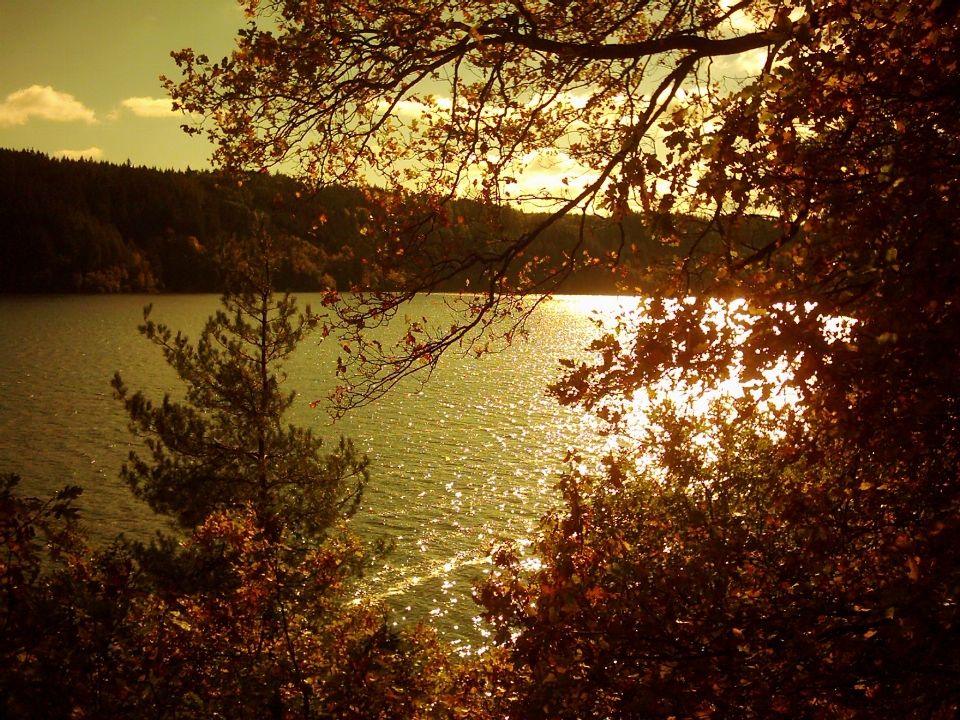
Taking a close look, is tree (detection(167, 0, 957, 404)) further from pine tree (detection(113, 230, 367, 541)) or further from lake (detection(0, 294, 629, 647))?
pine tree (detection(113, 230, 367, 541))

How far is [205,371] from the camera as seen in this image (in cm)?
1566

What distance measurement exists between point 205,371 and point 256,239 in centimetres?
283

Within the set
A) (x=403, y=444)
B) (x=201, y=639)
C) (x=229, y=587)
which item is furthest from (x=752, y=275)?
(x=403, y=444)

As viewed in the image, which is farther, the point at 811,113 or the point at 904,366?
the point at 811,113

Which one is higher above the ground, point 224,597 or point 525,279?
point 525,279

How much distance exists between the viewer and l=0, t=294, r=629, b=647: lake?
74.9 ft

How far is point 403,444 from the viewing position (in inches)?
1367

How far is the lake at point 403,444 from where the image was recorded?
22.8 m

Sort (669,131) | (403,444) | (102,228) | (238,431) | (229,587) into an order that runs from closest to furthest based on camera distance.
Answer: (669,131) < (229,587) < (238,431) < (403,444) < (102,228)

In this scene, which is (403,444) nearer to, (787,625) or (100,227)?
(787,625)

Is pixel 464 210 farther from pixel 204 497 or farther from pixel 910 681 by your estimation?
pixel 204 497

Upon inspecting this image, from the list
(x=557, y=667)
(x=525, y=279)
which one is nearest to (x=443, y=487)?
(x=525, y=279)

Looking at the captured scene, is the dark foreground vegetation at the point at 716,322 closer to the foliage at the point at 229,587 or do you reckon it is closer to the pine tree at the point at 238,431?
the foliage at the point at 229,587

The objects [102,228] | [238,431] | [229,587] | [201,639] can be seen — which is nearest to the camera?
[201,639]
